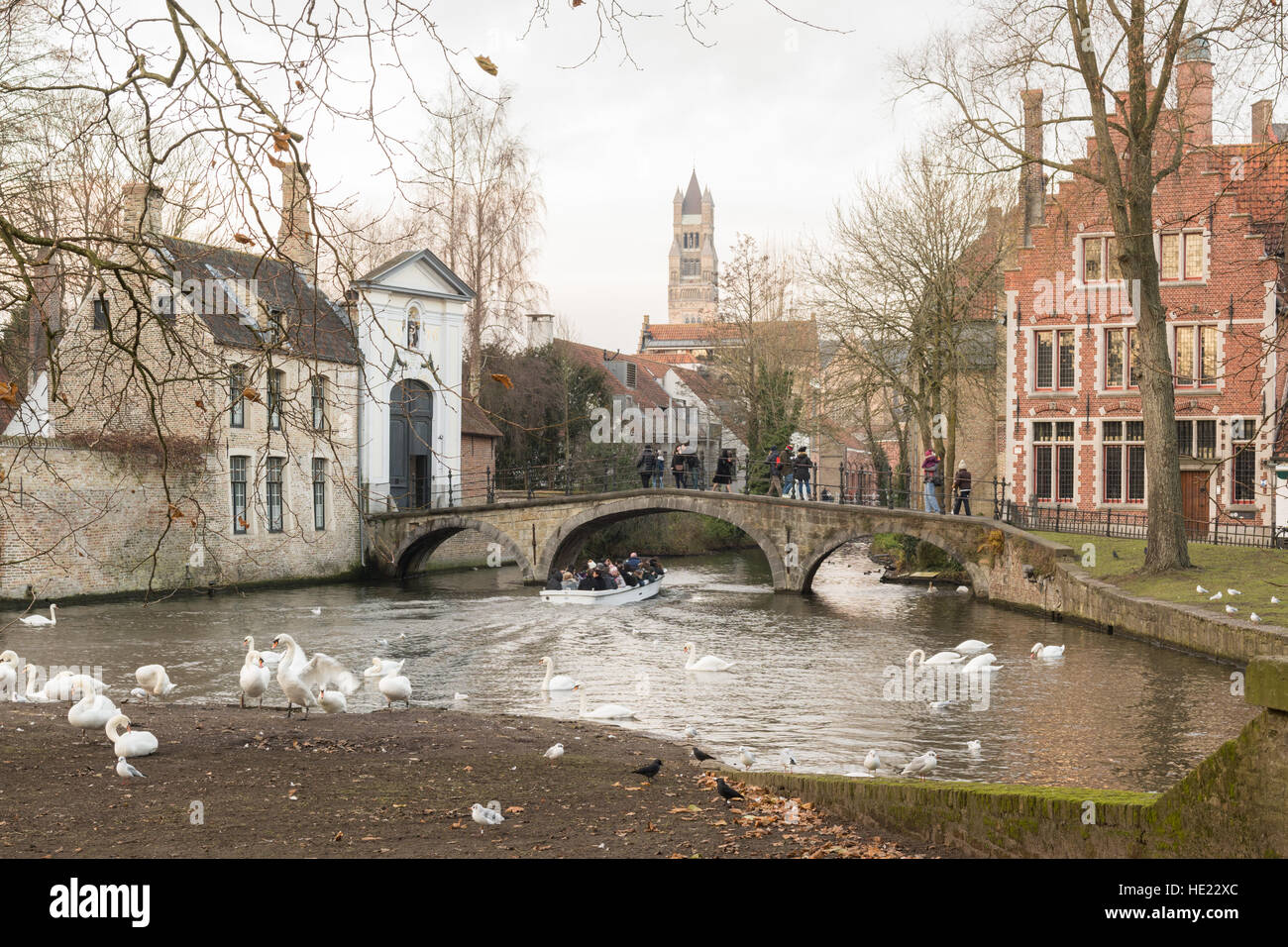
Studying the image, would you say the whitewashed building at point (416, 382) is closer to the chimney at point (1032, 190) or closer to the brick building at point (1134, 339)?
the brick building at point (1134, 339)

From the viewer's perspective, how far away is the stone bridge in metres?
22.9

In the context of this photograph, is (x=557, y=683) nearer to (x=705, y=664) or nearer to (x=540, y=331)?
(x=705, y=664)

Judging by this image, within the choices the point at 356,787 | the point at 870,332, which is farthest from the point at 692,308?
the point at 356,787

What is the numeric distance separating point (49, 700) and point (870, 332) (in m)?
21.0

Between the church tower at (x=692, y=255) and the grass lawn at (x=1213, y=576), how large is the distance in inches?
4693

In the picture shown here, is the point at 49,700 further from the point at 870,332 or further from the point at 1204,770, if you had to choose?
the point at 870,332

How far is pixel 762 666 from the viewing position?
55.2ft

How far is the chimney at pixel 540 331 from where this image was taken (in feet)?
142

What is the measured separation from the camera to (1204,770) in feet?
13.5

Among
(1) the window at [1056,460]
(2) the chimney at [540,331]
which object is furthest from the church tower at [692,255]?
(1) the window at [1056,460]

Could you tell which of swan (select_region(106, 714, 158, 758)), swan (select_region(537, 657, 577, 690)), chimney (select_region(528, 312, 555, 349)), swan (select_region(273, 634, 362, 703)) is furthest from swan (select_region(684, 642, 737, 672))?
chimney (select_region(528, 312, 555, 349))

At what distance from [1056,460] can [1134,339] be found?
325 centimetres

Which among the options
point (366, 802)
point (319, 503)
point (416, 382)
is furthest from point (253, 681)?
point (416, 382)

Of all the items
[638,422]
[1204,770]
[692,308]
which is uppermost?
[692,308]
